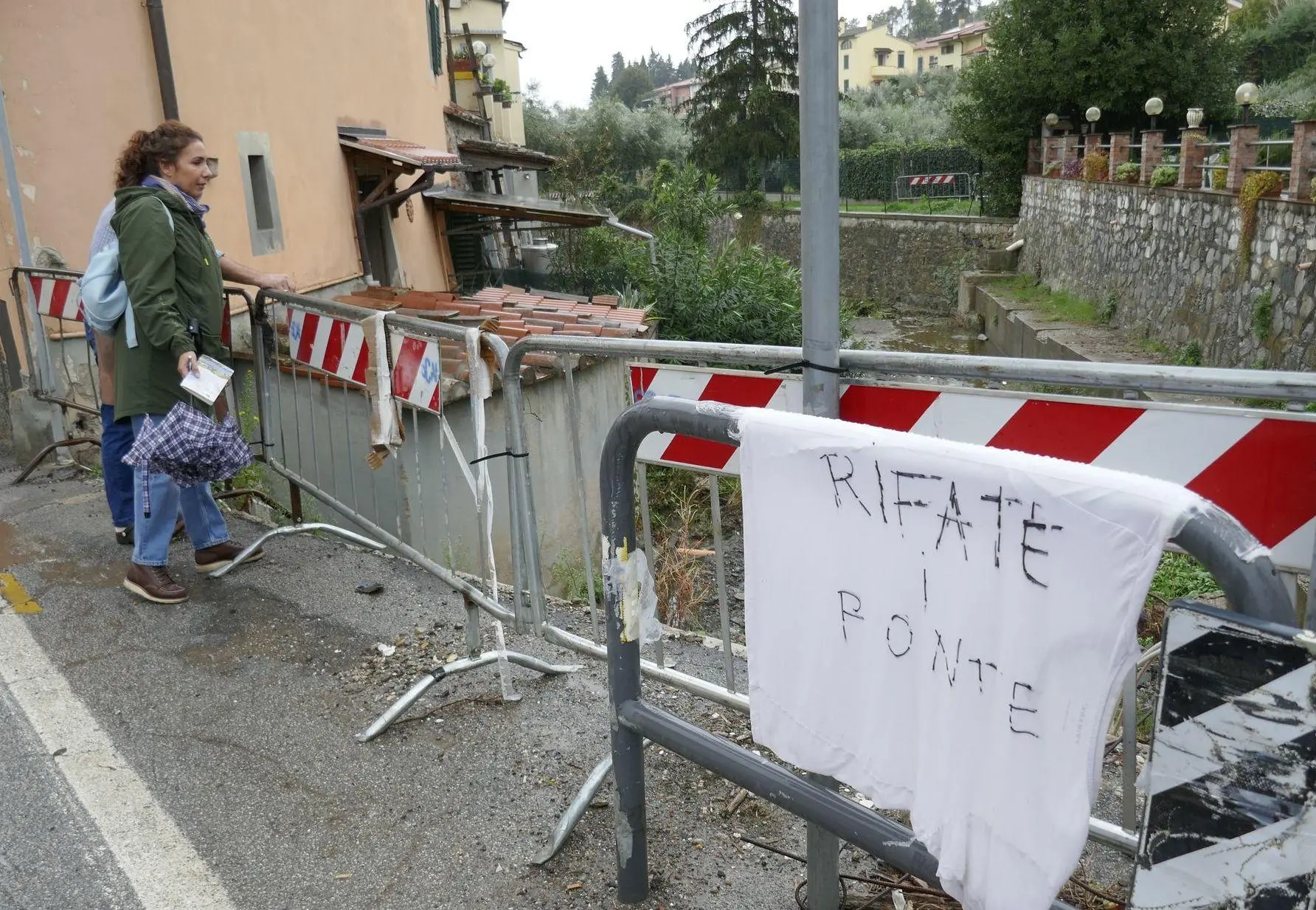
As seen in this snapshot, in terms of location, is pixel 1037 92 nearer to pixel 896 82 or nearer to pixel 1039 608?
pixel 1039 608

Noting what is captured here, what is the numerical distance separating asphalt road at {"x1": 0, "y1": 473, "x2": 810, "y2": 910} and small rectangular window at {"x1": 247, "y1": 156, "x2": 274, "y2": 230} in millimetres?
6380

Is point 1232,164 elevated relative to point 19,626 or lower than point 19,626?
elevated

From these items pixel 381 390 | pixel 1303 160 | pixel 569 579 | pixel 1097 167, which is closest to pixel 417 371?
pixel 381 390

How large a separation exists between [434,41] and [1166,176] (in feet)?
41.5

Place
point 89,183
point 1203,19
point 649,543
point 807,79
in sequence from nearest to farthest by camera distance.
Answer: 1. point 807,79
2. point 649,543
3. point 89,183
4. point 1203,19

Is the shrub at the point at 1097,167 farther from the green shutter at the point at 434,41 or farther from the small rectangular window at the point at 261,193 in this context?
the small rectangular window at the point at 261,193

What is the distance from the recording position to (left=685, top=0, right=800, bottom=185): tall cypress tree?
41625mm

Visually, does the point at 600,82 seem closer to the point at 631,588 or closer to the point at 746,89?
the point at 746,89

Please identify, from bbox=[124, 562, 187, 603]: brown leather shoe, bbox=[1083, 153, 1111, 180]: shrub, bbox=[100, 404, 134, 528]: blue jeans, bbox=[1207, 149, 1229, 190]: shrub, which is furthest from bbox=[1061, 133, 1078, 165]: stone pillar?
bbox=[124, 562, 187, 603]: brown leather shoe

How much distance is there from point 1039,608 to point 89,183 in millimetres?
7734

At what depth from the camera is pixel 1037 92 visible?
2723 centimetres

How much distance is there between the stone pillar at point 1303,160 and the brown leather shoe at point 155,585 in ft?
41.6

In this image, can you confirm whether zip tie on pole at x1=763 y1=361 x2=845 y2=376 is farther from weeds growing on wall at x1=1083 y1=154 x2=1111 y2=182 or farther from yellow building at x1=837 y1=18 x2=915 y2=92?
yellow building at x1=837 y1=18 x2=915 y2=92

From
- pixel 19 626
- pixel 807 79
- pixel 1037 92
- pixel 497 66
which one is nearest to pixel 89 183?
pixel 19 626
